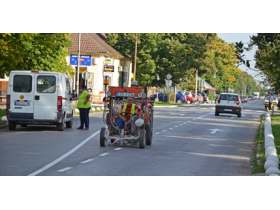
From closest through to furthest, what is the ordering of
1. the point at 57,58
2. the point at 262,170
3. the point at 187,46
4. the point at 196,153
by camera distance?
the point at 262,170 → the point at 196,153 → the point at 57,58 → the point at 187,46

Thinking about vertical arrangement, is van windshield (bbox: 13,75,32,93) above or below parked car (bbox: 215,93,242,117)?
above

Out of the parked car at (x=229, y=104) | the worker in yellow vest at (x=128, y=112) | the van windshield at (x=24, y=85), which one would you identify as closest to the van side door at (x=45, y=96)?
the van windshield at (x=24, y=85)

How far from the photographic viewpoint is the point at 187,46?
61.0 m

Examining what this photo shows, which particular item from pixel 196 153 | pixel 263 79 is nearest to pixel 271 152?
pixel 196 153

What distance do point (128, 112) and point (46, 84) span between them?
202 inches

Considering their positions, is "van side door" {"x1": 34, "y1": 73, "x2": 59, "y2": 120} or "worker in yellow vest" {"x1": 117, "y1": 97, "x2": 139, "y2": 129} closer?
"worker in yellow vest" {"x1": 117, "y1": 97, "x2": 139, "y2": 129}

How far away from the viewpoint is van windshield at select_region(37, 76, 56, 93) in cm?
1712

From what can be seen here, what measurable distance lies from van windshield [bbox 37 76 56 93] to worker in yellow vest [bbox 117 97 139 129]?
4.78 m

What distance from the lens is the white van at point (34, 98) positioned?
1697 centimetres

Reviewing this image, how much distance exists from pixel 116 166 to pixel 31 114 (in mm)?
8096

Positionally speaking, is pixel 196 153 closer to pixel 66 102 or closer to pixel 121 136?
pixel 121 136

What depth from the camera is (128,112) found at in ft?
43.7

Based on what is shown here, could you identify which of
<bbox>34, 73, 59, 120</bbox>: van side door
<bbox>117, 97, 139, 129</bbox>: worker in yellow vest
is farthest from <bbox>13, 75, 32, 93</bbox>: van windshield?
<bbox>117, 97, 139, 129</bbox>: worker in yellow vest

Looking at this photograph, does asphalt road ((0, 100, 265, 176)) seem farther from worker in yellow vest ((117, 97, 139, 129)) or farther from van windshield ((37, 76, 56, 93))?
van windshield ((37, 76, 56, 93))
